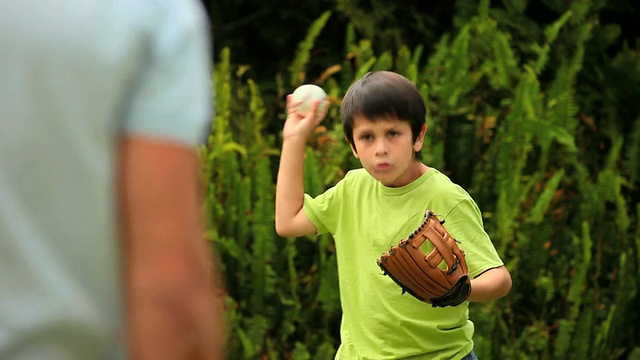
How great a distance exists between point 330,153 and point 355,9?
1.98 meters

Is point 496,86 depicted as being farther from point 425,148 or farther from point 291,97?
point 291,97

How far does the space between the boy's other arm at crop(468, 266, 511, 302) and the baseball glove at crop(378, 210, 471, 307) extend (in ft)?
0.37

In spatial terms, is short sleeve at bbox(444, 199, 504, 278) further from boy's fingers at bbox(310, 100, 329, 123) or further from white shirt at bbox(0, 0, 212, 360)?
white shirt at bbox(0, 0, 212, 360)

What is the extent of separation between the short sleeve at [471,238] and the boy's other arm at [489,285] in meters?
0.02

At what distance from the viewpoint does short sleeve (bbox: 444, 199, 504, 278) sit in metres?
3.92

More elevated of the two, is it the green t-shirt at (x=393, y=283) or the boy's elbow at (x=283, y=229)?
the boy's elbow at (x=283, y=229)

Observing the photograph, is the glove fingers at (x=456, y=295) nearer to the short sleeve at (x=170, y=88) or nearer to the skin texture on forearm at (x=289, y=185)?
the skin texture on forearm at (x=289, y=185)

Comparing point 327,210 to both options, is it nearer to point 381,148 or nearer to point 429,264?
point 381,148

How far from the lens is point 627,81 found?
6.75m

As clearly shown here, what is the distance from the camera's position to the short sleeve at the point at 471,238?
392 cm

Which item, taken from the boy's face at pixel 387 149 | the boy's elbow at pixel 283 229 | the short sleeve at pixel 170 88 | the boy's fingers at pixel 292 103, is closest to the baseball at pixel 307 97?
the boy's fingers at pixel 292 103

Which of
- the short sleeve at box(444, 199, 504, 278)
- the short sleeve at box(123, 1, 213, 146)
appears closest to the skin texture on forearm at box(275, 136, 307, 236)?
the short sleeve at box(444, 199, 504, 278)

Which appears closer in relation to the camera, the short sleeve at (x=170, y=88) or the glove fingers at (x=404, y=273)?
the short sleeve at (x=170, y=88)

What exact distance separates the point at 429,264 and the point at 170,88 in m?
2.39
